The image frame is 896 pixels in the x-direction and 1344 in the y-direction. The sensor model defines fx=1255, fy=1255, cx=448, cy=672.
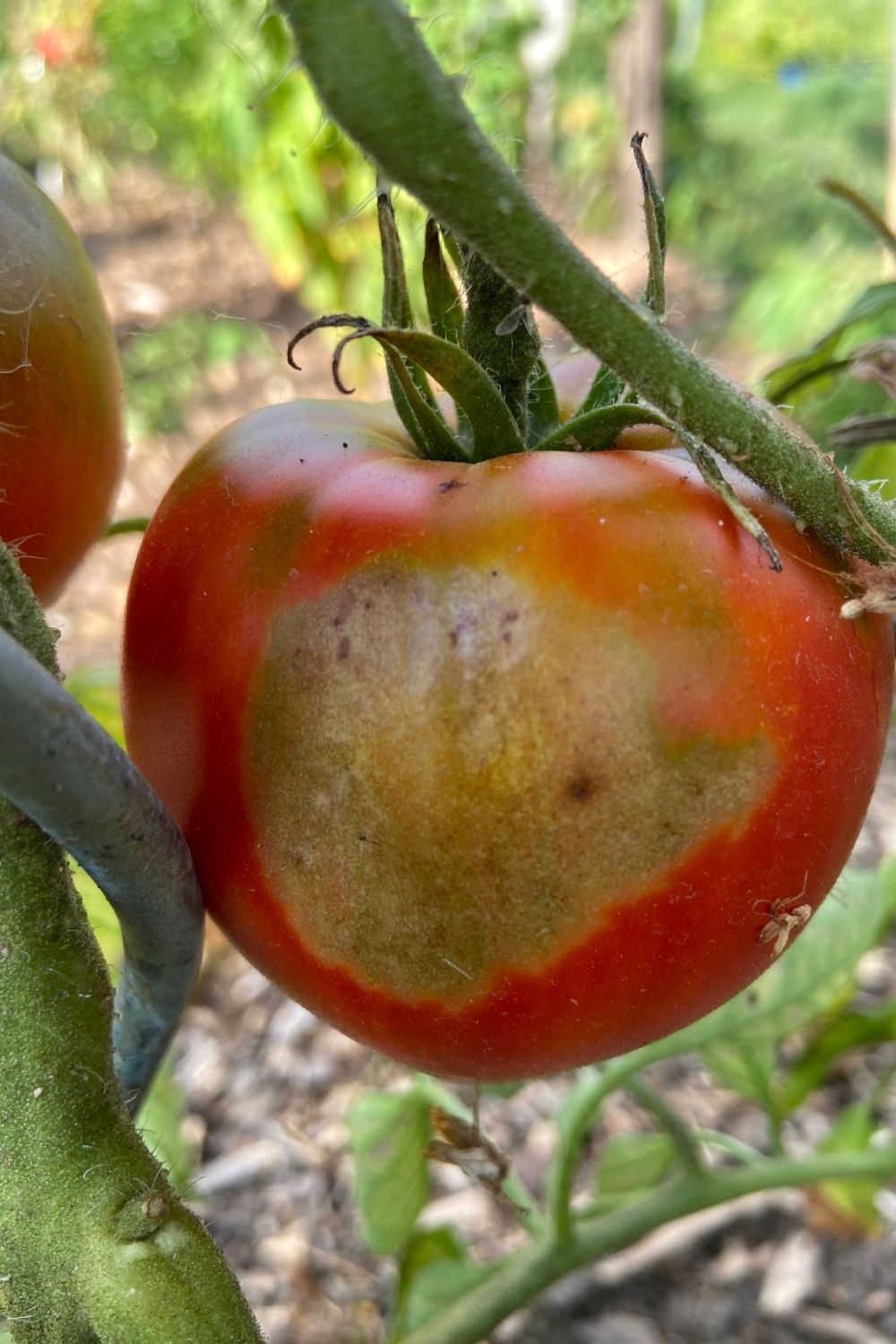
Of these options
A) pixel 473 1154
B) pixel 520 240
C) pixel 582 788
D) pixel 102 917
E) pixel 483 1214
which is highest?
pixel 520 240

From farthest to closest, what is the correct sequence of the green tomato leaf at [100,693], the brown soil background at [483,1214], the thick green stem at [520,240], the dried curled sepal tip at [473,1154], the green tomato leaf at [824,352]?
the brown soil background at [483,1214], the green tomato leaf at [100,693], the green tomato leaf at [824,352], the dried curled sepal tip at [473,1154], the thick green stem at [520,240]

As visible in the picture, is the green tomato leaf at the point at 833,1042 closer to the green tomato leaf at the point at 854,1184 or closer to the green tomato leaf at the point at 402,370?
the green tomato leaf at the point at 854,1184

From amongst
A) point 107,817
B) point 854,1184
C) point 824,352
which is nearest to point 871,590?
point 107,817

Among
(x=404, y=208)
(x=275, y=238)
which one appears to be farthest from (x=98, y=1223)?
(x=275, y=238)

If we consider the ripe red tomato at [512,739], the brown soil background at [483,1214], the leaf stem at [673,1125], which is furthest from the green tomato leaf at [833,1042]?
the ripe red tomato at [512,739]

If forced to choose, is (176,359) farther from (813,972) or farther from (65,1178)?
(65,1178)

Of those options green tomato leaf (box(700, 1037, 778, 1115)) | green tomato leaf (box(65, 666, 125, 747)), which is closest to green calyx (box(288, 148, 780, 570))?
green tomato leaf (box(65, 666, 125, 747))

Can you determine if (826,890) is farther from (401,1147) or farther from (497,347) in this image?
(401,1147)
